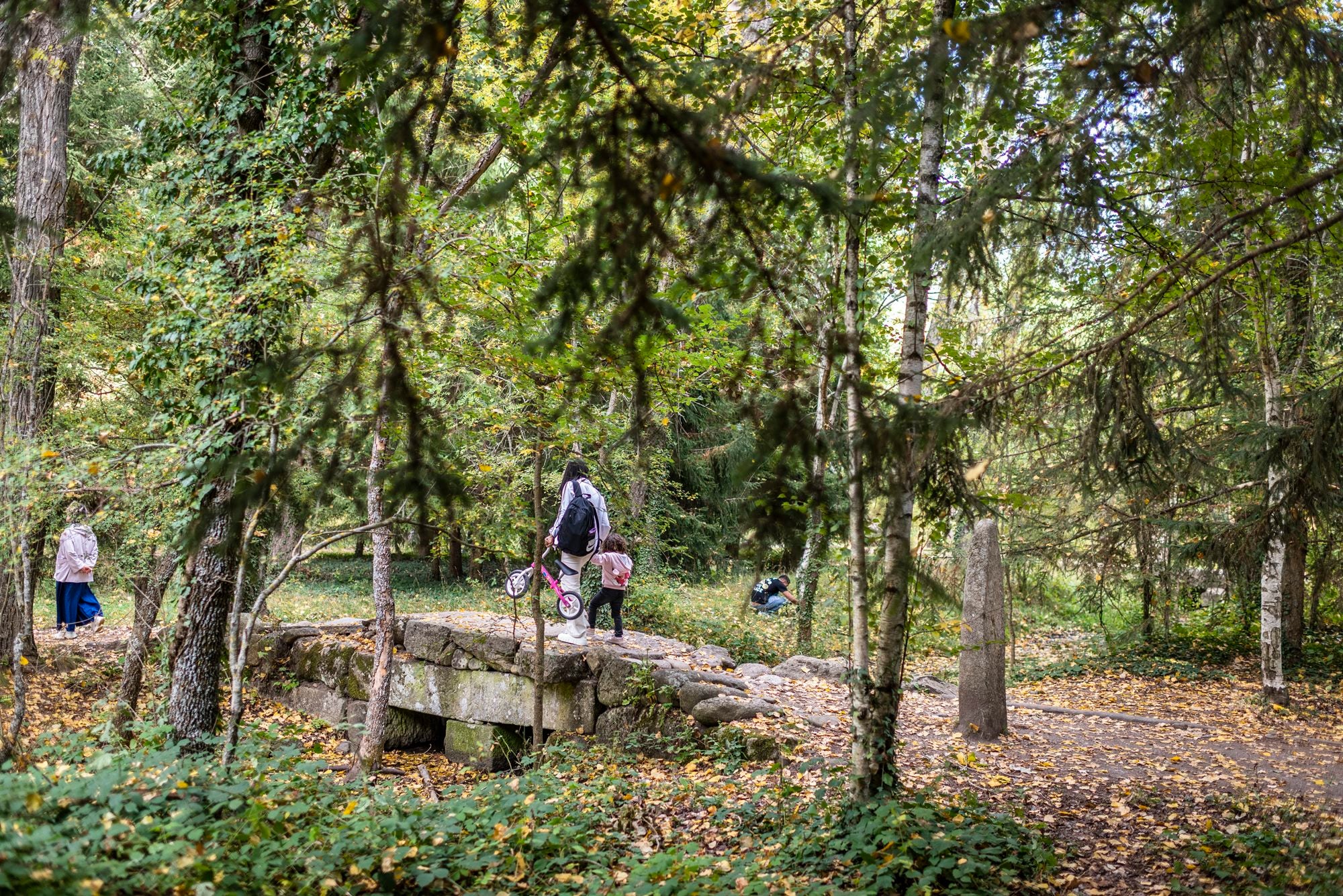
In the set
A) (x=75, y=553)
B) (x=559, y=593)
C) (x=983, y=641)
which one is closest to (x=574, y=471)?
(x=559, y=593)

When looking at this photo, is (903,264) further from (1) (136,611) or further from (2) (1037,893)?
(1) (136,611)

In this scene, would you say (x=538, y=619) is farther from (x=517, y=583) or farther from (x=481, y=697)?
(x=481, y=697)

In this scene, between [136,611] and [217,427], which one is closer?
[217,427]

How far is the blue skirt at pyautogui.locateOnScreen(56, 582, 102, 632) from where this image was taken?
11.2m

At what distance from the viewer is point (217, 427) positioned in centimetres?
A: 608

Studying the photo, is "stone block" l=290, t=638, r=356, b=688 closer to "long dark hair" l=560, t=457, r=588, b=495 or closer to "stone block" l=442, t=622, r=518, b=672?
"stone block" l=442, t=622, r=518, b=672

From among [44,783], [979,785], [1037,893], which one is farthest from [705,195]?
[979,785]

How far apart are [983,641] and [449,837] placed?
499cm

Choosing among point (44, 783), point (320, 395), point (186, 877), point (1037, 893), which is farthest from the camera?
point (1037, 893)

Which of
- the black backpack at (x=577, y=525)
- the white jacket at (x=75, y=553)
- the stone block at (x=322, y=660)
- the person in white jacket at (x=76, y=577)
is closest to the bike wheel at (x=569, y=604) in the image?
the black backpack at (x=577, y=525)

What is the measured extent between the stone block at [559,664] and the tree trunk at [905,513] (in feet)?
12.4

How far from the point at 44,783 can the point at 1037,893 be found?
15.7 feet

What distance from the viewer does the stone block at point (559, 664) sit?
8.27 m

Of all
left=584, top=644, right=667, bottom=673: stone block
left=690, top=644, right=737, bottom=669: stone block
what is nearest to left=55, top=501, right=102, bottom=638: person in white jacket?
left=584, top=644, right=667, bottom=673: stone block
